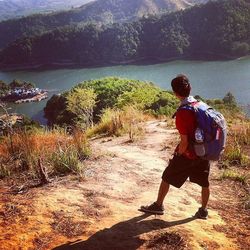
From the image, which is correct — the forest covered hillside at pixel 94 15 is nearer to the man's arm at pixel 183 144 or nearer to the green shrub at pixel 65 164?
the green shrub at pixel 65 164

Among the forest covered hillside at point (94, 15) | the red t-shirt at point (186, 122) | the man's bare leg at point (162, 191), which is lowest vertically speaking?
the man's bare leg at point (162, 191)

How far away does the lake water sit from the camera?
5897cm

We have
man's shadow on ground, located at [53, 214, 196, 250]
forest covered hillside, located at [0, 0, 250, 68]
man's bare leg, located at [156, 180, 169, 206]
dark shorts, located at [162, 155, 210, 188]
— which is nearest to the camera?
man's shadow on ground, located at [53, 214, 196, 250]

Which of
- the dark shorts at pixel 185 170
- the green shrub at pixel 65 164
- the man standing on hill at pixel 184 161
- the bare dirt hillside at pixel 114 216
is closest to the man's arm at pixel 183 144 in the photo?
the man standing on hill at pixel 184 161

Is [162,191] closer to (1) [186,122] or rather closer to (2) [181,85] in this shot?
(1) [186,122]

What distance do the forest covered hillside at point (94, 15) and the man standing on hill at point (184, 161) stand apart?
151m

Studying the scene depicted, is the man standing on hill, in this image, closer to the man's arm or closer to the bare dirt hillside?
the man's arm

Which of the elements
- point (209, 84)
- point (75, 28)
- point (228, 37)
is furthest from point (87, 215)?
point (75, 28)

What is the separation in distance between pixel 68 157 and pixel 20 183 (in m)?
0.64

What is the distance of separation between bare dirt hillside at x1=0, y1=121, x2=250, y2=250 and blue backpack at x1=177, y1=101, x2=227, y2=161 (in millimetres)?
701

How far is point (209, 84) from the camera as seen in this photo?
63.2 metres

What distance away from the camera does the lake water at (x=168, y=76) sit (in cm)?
5897

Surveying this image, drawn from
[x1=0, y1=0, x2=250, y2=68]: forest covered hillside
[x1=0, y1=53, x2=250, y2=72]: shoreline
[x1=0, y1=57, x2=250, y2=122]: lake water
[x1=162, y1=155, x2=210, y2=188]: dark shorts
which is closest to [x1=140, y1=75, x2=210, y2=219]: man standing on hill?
[x1=162, y1=155, x2=210, y2=188]: dark shorts

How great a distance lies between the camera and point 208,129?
343 centimetres
